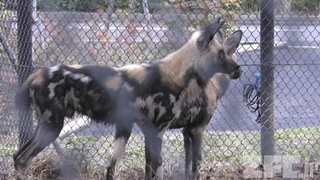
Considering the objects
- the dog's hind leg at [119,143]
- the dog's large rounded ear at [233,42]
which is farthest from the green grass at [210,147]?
the dog's large rounded ear at [233,42]

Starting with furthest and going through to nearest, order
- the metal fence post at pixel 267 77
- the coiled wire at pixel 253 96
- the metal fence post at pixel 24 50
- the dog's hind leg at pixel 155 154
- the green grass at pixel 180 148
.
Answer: the coiled wire at pixel 253 96 → the metal fence post at pixel 267 77 → the green grass at pixel 180 148 → the metal fence post at pixel 24 50 → the dog's hind leg at pixel 155 154

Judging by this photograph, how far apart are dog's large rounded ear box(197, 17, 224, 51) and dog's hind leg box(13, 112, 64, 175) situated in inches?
43.1

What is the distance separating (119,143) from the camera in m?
4.48

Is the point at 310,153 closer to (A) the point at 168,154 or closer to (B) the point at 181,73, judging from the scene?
(A) the point at 168,154

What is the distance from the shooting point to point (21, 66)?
480cm

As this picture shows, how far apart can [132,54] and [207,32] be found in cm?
106

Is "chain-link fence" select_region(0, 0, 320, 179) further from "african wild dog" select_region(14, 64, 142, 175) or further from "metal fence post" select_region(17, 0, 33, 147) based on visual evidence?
"african wild dog" select_region(14, 64, 142, 175)

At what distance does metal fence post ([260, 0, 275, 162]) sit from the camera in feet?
16.6

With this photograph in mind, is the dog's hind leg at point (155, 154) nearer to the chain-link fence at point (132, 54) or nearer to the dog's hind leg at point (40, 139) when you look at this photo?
the chain-link fence at point (132, 54)

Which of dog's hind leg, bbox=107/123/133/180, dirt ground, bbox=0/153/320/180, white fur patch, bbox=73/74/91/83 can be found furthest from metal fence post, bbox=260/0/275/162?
white fur patch, bbox=73/74/91/83

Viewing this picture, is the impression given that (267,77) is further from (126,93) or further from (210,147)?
(126,93)

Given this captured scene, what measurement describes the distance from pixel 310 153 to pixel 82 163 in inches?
77.9

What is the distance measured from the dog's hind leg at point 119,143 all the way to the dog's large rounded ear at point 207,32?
77 centimetres

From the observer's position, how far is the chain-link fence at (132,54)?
4.82m
